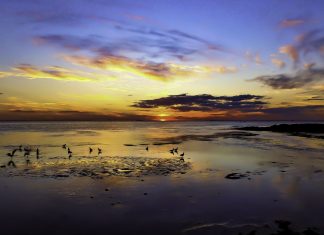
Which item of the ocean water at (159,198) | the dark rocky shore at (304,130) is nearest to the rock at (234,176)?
the ocean water at (159,198)

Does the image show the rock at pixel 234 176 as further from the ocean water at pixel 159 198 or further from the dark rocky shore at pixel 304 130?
the dark rocky shore at pixel 304 130

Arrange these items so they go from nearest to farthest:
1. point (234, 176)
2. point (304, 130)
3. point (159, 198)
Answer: point (159, 198), point (234, 176), point (304, 130)

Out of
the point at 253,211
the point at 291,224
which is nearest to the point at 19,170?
the point at 253,211

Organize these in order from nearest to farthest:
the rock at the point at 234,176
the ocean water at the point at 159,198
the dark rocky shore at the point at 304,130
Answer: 1. the ocean water at the point at 159,198
2. the rock at the point at 234,176
3. the dark rocky shore at the point at 304,130

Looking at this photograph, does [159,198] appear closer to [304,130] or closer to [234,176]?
[234,176]

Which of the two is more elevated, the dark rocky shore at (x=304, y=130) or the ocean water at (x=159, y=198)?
the dark rocky shore at (x=304, y=130)

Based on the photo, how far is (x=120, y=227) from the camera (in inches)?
499

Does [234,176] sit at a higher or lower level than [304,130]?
lower

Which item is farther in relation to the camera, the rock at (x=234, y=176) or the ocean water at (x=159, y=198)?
the rock at (x=234, y=176)

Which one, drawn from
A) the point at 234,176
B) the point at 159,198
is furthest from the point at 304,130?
the point at 159,198

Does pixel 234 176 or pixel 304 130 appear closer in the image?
pixel 234 176

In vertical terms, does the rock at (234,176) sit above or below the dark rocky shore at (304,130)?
below

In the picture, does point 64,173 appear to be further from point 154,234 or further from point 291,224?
point 291,224

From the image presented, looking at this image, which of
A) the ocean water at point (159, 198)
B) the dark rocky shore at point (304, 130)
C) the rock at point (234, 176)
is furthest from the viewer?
the dark rocky shore at point (304, 130)
